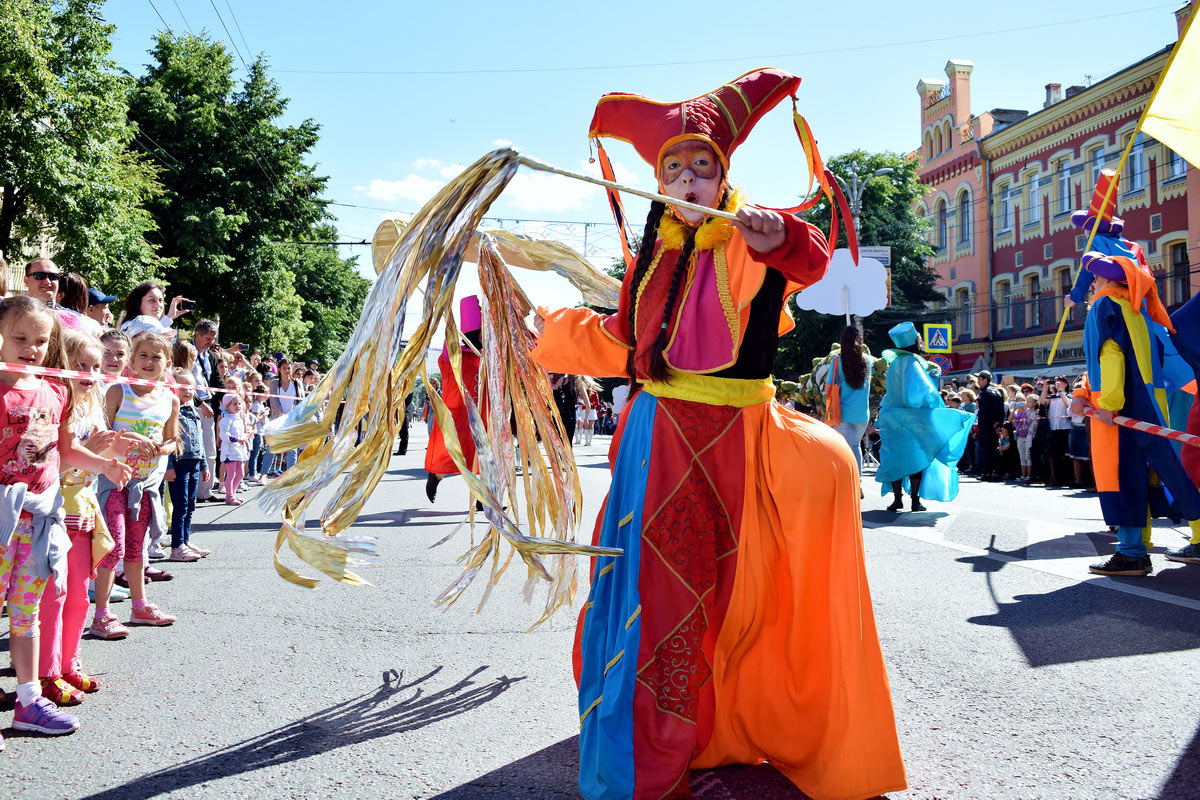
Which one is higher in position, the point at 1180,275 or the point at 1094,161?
the point at 1094,161

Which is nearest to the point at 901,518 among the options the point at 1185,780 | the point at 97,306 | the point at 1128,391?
the point at 1128,391

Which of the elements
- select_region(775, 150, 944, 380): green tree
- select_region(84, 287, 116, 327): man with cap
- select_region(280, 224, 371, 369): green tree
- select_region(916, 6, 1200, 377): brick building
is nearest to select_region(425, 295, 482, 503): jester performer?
select_region(84, 287, 116, 327): man with cap

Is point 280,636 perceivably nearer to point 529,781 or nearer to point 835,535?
point 529,781

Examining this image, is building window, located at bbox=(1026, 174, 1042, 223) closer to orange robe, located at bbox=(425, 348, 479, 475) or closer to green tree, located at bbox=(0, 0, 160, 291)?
green tree, located at bbox=(0, 0, 160, 291)

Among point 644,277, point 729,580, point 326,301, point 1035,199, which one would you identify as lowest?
point 729,580

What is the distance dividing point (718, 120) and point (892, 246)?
3375 centimetres

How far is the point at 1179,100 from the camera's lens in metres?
4.05

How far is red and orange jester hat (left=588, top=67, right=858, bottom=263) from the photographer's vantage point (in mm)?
2777

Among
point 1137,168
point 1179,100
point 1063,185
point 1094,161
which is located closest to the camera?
point 1179,100

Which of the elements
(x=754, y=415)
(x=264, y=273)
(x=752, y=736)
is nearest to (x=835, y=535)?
(x=754, y=415)

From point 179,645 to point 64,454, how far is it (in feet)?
3.99

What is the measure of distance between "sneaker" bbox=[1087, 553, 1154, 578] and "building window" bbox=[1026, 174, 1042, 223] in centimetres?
3100

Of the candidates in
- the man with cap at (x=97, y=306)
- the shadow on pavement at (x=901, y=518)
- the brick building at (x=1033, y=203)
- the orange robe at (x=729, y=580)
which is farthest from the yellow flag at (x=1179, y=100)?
the brick building at (x=1033, y=203)

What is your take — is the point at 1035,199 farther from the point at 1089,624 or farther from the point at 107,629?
the point at 107,629
